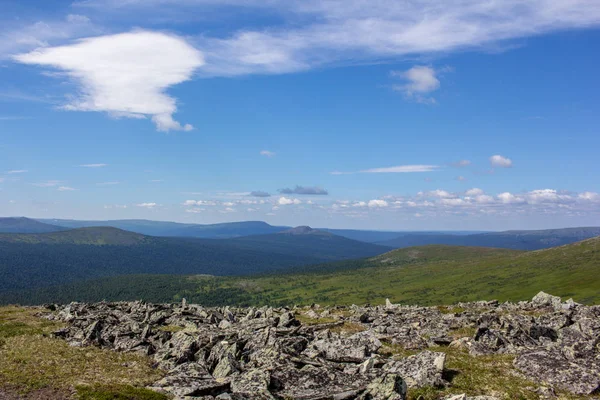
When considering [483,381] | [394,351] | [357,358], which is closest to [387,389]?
[357,358]

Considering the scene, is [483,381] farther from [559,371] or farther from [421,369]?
[559,371]

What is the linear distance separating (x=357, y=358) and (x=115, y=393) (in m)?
16.6

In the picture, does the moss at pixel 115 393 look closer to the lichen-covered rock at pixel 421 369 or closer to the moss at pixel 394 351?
the lichen-covered rock at pixel 421 369

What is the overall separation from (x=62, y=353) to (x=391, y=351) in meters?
28.9

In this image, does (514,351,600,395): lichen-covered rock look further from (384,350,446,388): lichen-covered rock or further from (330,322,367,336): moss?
(330,322,367,336): moss

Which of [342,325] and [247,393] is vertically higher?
[247,393]

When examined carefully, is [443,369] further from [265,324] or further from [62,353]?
[62,353]

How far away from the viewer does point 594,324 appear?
136 feet

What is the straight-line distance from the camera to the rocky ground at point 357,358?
24094 mm

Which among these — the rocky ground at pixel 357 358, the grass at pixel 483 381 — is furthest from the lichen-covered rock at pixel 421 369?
the grass at pixel 483 381

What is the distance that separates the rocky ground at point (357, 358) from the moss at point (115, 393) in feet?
3.71

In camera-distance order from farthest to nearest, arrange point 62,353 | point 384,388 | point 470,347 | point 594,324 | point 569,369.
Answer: point 594,324 → point 470,347 → point 62,353 → point 569,369 → point 384,388

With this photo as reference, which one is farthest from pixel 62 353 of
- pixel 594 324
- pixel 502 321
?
pixel 594 324

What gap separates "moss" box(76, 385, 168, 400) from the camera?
22594mm
